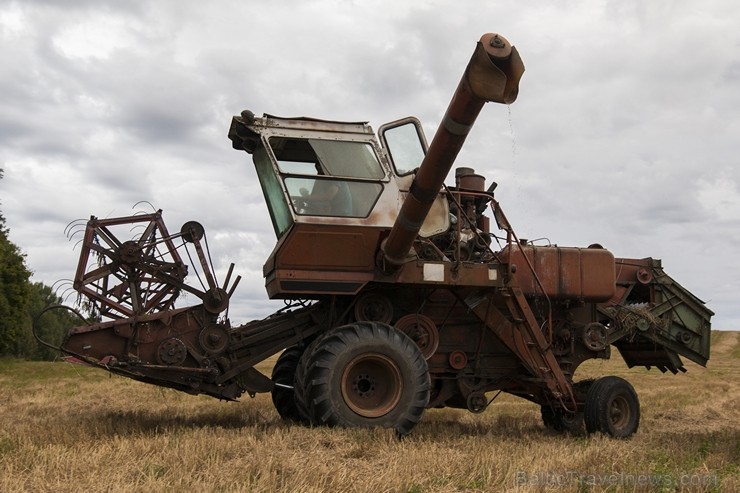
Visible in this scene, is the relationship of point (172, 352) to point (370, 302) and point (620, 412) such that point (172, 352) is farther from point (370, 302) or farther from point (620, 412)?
point (620, 412)

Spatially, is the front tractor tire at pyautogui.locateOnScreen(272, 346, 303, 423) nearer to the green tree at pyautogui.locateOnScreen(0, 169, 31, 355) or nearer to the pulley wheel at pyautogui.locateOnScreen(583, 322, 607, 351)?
the pulley wheel at pyautogui.locateOnScreen(583, 322, 607, 351)

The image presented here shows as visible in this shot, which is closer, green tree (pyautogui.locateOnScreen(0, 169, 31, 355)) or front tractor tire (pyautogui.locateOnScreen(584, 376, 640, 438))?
front tractor tire (pyautogui.locateOnScreen(584, 376, 640, 438))

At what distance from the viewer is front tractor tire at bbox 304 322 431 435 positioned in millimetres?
7227

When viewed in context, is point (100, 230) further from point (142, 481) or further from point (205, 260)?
point (142, 481)

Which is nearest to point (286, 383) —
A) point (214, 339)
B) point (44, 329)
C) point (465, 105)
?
point (214, 339)

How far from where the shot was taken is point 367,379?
25.1 feet

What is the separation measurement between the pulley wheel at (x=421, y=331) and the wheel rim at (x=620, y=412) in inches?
95.8

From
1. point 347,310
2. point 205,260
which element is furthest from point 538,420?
point 205,260

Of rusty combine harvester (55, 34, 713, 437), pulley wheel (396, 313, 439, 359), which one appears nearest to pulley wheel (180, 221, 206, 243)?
rusty combine harvester (55, 34, 713, 437)

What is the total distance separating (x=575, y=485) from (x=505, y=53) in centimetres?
329

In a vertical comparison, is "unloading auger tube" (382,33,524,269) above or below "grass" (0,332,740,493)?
above

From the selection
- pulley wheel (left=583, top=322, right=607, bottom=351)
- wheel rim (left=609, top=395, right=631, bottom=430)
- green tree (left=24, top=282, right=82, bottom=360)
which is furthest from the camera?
green tree (left=24, top=282, right=82, bottom=360)

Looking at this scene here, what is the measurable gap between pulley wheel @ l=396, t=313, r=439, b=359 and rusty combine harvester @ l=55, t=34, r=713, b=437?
15mm

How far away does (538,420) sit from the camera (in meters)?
10.9
